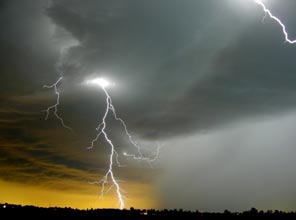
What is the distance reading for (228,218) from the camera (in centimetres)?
7912

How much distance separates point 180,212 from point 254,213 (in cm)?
1528

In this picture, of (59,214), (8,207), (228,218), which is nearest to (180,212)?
(228,218)

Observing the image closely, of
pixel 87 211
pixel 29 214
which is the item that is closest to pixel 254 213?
pixel 87 211

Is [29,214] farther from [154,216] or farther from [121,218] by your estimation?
[154,216]

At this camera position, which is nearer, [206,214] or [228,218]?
[228,218]

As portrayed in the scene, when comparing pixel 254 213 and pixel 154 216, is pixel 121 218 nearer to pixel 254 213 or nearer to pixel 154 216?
pixel 154 216

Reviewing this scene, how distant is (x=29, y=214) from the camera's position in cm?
8412

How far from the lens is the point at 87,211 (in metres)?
92.5

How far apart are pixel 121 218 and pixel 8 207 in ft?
67.2

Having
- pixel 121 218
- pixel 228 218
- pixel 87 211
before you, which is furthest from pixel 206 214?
pixel 87 211

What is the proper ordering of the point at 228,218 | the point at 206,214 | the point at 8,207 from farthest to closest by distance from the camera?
the point at 8,207 → the point at 206,214 → the point at 228,218

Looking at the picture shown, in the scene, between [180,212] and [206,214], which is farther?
[180,212]

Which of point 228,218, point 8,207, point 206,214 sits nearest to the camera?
point 228,218

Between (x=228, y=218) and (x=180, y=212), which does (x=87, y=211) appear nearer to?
(x=180, y=212)
